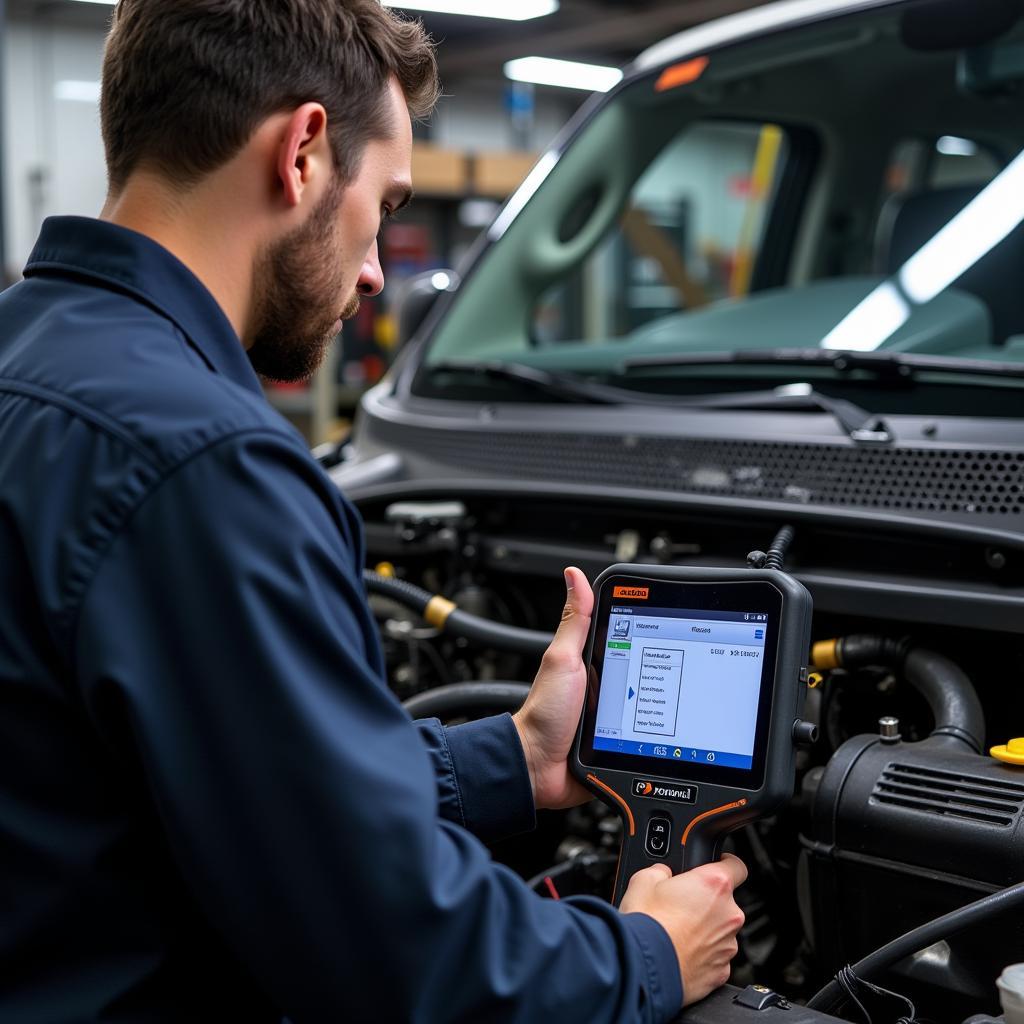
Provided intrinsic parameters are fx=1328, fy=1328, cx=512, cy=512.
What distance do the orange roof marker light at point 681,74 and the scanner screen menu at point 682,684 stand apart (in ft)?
5.23

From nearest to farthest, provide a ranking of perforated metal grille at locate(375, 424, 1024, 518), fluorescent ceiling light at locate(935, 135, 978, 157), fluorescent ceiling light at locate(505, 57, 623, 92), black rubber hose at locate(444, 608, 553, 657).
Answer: perforated metal grille at locate(375, 424, 1024, 518), black rubber hose at locate(444, 608, 553, 657), fluorescent ceiling light at locate(935, 135, 978, 157), fluorescent ceiling light at locate(505, 57, 623, 92)

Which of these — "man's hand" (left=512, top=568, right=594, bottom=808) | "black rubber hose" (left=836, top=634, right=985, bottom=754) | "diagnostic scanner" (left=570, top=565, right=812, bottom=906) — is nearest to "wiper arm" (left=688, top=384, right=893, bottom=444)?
"black rubber hose" (left=836, top=634, right=985, bottom=754)

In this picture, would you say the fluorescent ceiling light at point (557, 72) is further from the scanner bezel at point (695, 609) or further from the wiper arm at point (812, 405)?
the scanner bezel at point (695, 609)

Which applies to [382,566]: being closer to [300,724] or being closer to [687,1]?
[300,724]

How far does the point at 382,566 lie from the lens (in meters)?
2.32

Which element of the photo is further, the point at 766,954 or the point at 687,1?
the point at 687,1

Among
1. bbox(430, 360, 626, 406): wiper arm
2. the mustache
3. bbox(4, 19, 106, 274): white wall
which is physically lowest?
bbox(4, 19, 106, 274): white wall

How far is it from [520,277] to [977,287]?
99cm

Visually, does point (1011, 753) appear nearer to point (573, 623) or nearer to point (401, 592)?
point (573, 623)

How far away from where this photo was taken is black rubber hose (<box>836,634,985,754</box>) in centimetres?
157

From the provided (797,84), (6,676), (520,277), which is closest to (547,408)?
(520,277)

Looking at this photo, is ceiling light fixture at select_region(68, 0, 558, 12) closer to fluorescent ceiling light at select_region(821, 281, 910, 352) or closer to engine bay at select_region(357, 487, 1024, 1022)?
fluorescent ceiling light at select_region(821, 281, 910, 352)

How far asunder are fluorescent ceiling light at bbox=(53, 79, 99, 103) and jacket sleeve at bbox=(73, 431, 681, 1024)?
9.92 meters

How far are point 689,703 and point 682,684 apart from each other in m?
0.02
